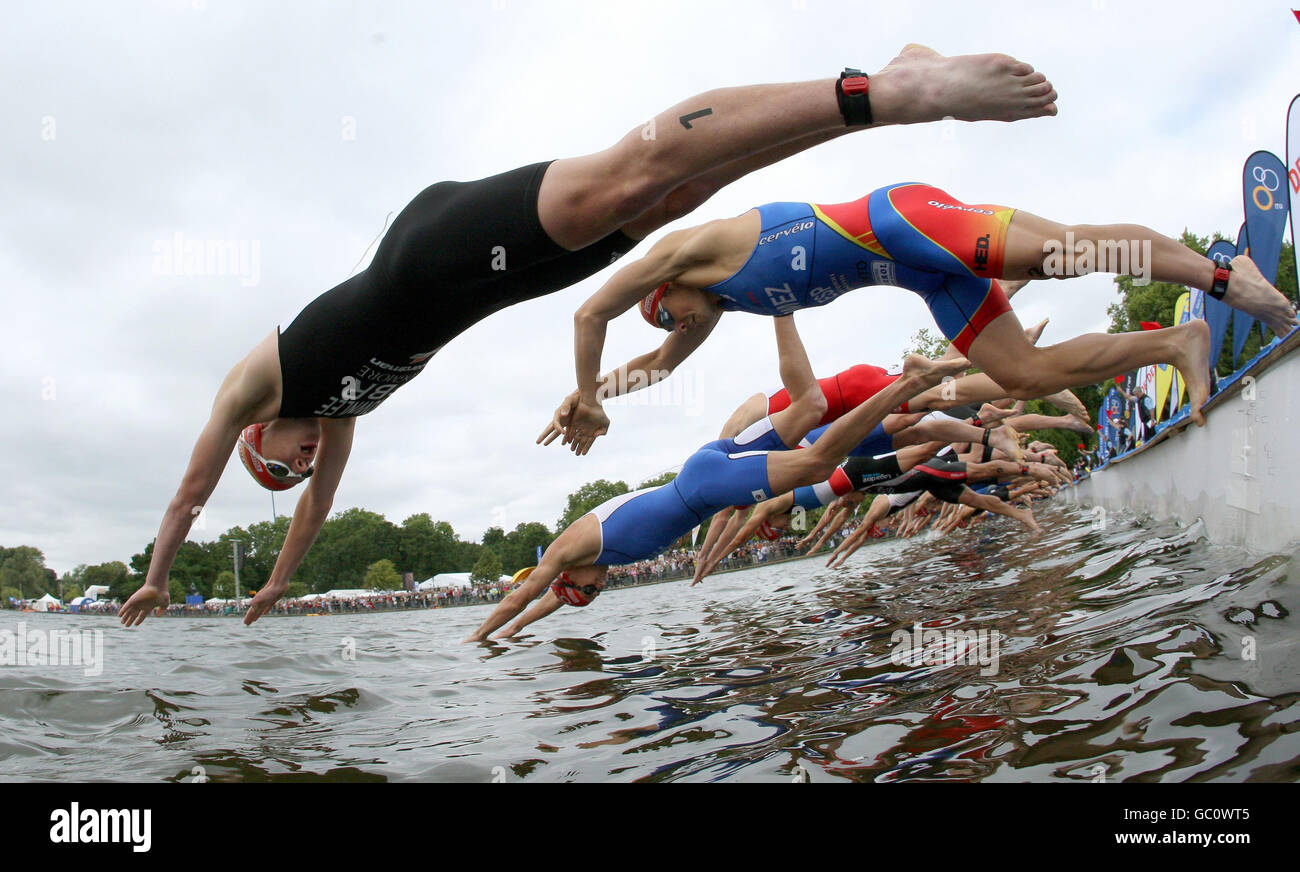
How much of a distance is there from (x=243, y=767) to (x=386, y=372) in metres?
1.88

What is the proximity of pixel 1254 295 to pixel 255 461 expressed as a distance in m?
5.44

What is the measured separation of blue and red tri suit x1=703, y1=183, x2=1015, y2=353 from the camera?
179 inches

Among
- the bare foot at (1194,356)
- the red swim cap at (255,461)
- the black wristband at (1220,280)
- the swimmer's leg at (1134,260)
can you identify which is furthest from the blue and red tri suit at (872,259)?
the red swim cap at (255,461)

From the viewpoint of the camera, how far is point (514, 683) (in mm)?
5953

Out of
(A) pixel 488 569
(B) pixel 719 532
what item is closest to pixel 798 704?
(B) pixel 719 532

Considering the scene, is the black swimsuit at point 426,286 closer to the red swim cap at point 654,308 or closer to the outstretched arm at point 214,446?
the outstretched arm at point 214,446

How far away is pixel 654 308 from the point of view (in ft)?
17.6

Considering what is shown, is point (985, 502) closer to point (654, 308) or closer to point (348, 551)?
point (654, 308)

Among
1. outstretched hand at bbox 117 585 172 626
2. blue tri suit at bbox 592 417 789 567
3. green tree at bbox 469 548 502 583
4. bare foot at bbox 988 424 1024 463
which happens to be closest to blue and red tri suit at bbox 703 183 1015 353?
blue tri suit at bbox 592 417 789 567

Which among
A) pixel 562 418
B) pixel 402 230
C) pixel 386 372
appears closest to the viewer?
pixel 402 230

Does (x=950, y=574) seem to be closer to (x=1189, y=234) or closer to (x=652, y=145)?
(x=652, y=145)

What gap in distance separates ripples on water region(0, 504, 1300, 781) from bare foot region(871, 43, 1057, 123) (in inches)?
79.1

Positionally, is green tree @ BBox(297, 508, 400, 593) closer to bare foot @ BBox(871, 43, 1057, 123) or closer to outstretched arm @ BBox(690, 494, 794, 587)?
outstretched arm @ BBox(690, 494, 794, 587)
